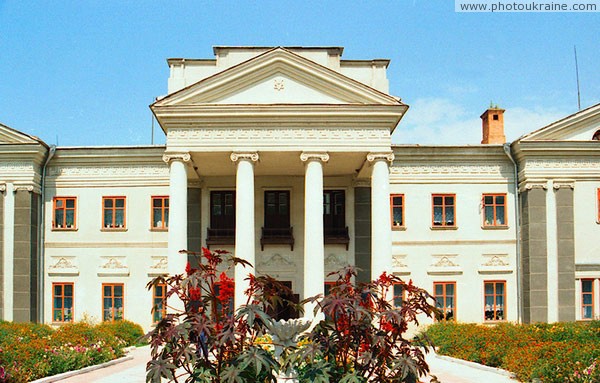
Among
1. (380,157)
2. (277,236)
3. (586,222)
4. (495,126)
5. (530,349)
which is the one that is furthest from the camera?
(495,126)

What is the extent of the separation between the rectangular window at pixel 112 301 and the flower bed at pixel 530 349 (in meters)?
13.3

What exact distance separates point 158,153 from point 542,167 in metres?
16.7

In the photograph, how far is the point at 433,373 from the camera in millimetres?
18312

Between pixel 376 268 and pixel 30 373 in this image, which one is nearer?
pixel 30 373

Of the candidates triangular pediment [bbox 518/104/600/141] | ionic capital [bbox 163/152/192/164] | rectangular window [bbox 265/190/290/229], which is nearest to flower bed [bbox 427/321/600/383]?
rectangular window [bbox 265/190/290/229]

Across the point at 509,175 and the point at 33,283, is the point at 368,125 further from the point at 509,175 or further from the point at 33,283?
the point at 33,283

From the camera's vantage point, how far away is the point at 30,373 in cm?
1531

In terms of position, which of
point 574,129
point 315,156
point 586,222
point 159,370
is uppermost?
point 574,129

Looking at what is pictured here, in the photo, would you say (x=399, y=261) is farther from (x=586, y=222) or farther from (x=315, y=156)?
(x=586, y=222)

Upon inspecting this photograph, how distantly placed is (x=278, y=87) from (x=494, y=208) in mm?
11483

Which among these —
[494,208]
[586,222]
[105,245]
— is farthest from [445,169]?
[105,245]

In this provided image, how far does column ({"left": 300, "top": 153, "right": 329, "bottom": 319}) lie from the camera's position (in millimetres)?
24203

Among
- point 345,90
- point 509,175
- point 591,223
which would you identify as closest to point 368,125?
point 345,90

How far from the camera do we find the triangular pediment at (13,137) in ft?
93.3
